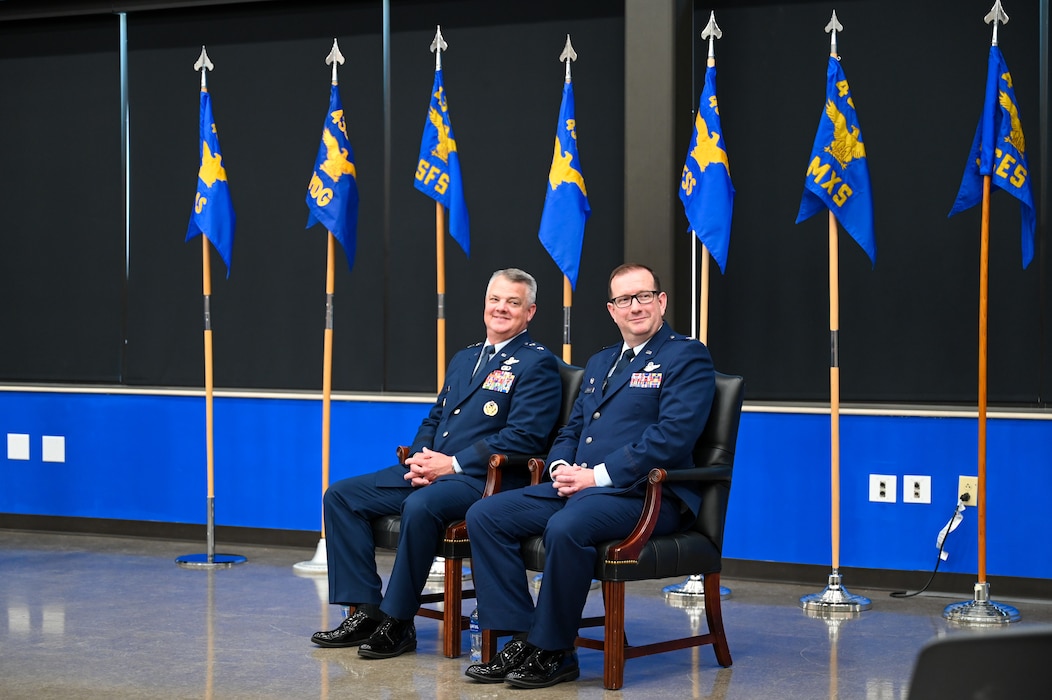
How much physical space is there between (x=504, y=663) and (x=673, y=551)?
1.95ft

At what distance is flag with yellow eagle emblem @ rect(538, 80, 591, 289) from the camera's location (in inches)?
211

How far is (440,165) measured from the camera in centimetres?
555

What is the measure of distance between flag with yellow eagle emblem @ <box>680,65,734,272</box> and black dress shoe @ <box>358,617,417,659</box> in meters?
2.04

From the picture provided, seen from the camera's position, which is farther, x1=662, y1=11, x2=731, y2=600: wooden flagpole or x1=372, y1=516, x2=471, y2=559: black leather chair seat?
x1=662, y1=11, x2=731, y2=600: wooden flagpole

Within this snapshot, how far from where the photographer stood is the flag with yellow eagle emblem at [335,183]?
559cm

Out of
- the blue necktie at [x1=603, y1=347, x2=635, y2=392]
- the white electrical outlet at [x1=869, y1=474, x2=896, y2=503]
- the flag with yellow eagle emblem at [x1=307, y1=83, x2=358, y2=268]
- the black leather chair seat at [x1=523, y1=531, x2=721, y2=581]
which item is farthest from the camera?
the flag with yellow eagle emblem at [x1=307, y1=83, x2=358, y2=268]

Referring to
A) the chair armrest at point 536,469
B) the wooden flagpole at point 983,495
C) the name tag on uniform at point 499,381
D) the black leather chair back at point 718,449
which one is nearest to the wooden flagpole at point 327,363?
the name tag on uniform at point 499,381

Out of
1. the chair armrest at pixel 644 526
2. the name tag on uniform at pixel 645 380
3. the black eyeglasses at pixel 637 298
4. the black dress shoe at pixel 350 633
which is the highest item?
the black eyeglasses at pixel 637 298

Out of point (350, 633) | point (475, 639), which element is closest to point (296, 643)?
point (350, 633)

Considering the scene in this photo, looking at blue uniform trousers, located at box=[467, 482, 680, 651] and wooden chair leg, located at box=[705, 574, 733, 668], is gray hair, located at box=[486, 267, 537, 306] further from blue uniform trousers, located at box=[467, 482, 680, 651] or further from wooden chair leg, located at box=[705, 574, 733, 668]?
→ wooden chair leg, located at box=[705, 574, 733, 668]

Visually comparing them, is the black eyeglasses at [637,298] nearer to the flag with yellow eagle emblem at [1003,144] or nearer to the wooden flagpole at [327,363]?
the flag with yellow eagle emblem at [1003,144]

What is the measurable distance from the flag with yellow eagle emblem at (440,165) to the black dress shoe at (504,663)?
7.59 ft

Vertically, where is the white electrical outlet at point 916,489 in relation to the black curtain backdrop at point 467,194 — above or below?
below

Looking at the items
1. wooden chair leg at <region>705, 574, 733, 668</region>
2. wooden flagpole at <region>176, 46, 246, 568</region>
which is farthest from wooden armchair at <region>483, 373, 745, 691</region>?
wooden flagpole at <region>176, 46, 246, 568</region>
